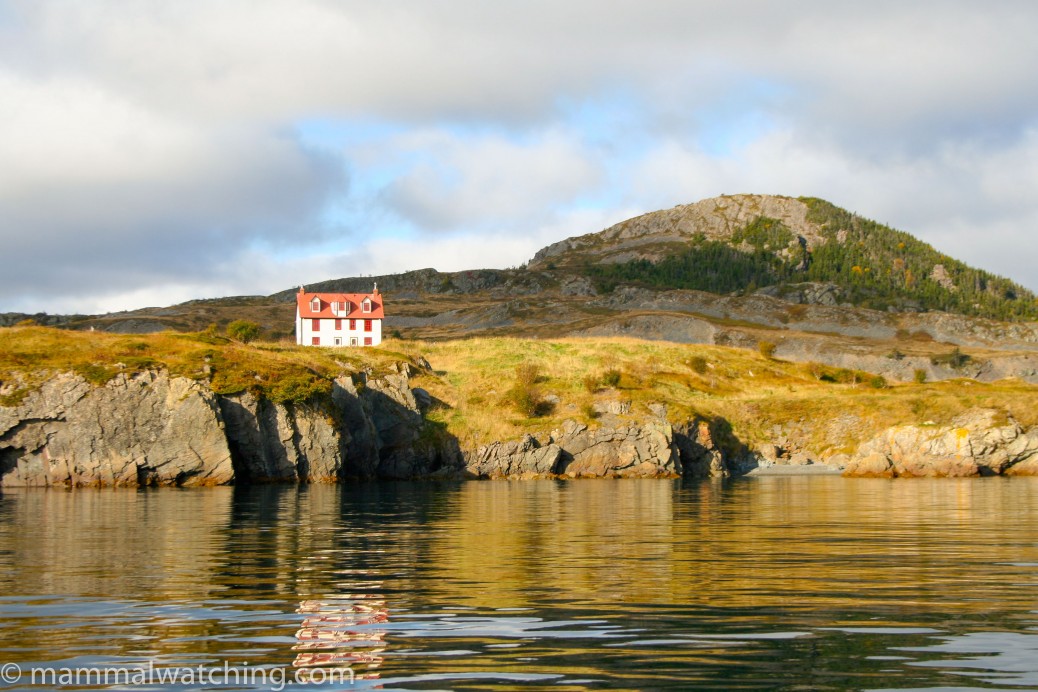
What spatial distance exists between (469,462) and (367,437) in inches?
298

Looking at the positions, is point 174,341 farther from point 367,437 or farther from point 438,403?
point 438,403

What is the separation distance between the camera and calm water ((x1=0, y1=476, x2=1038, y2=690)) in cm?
1257

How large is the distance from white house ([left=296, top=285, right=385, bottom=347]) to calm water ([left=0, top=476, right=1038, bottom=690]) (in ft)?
268

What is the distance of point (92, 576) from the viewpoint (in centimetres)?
2098

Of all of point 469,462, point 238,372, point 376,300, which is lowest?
point 469,462

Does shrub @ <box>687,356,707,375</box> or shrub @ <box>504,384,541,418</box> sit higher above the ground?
shrub @ <box>687,356,707,375</box>

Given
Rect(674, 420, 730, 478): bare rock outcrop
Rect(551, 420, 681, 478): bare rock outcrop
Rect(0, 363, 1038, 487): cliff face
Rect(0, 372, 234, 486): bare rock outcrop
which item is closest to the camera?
Rect(0, 372, 234, 486): bare rock outcrop

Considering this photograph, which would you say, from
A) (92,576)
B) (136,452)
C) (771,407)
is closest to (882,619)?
(92,576)

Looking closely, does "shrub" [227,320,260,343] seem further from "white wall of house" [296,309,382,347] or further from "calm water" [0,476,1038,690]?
"calm water" [0,476,1038,690]

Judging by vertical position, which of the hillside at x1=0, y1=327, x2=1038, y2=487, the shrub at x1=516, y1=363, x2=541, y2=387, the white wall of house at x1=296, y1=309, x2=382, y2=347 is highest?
the white wall of house at x1=296, y1=309, x2=382, y2=347

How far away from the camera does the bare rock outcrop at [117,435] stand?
59.2 metres

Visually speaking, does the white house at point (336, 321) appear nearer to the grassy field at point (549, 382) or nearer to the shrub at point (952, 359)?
the grassy field at point (549, 382)

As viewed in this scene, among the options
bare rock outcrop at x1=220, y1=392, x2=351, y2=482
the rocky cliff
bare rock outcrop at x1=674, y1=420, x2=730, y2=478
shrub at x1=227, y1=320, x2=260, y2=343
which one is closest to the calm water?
the rocky cliff

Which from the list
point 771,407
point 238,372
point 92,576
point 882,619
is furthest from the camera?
point 771,407
